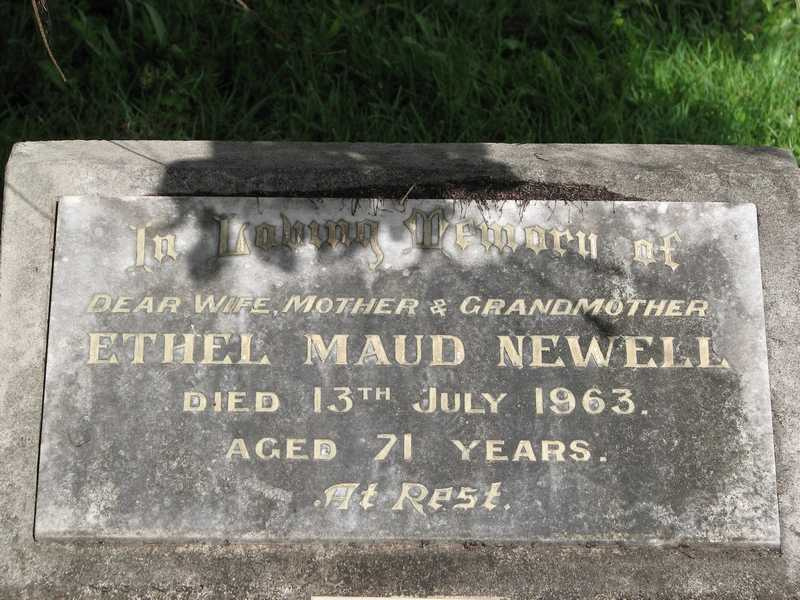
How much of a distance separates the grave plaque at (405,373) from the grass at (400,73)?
100cm

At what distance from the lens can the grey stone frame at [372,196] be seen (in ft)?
8.69

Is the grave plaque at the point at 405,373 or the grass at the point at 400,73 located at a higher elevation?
the grass at the point at 400,73

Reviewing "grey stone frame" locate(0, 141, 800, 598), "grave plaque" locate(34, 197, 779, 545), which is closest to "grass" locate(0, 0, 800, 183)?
"grey stone frame" locate(0, 141, 800, 598)

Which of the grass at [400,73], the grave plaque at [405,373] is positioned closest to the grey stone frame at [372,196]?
the grave plaque at [405,373]

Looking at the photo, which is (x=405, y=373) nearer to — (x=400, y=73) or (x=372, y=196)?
(x=372, y=196)

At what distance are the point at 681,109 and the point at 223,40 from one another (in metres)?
2.07

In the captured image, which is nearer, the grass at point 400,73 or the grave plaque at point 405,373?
the grave plaque at point 405,373

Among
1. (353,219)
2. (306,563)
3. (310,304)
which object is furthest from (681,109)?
(306,563)

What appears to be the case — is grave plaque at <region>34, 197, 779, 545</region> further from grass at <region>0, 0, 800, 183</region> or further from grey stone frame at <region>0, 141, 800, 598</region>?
grass at <region>0, 0, 800, 183</region>

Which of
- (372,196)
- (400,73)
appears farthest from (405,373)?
(400,73)

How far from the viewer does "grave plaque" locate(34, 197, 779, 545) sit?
8.84 feet

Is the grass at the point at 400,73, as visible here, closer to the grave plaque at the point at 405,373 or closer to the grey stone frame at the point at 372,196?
the grey stone frame at the point at 372,196

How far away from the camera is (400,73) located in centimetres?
390

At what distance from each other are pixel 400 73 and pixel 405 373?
5.47ft
